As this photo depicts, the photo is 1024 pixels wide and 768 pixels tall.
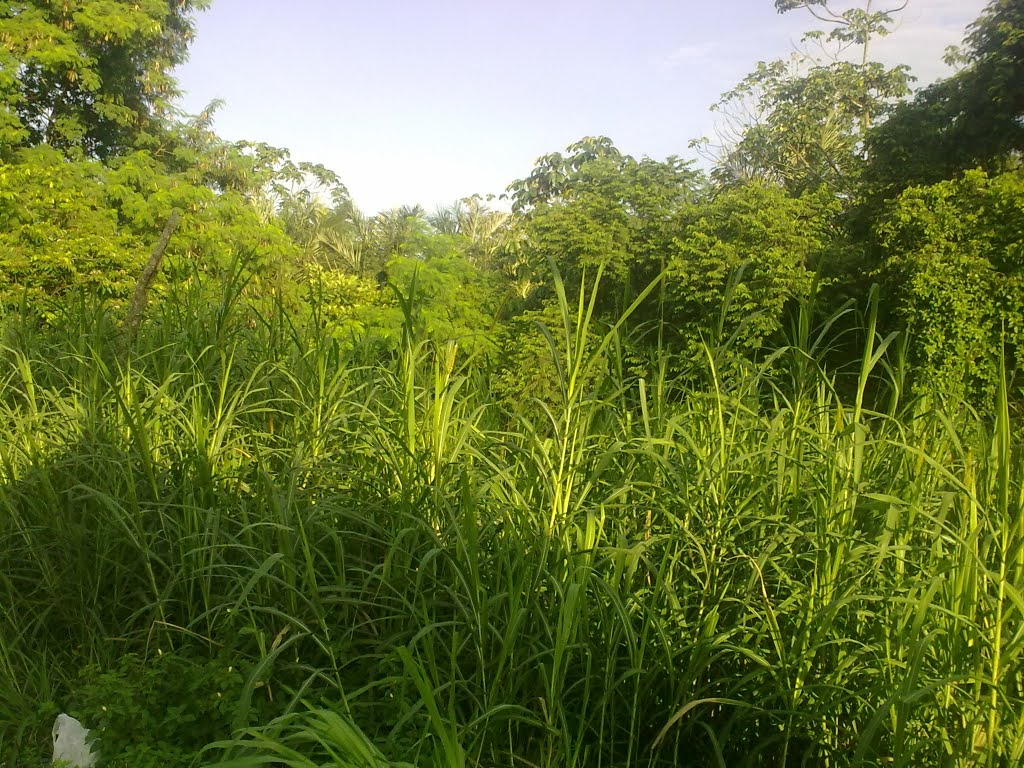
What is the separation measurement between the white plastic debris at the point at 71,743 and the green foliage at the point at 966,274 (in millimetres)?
11748

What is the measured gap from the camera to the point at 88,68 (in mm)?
16969

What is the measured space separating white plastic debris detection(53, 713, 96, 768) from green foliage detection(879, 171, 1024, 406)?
11.7 metres

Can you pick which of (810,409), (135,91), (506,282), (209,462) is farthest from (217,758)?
(135,91)

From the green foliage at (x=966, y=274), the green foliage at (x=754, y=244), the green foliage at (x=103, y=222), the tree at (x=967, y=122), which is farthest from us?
the green foliage at (x=754, y=244)

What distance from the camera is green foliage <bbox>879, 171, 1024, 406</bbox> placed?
11.9 metres

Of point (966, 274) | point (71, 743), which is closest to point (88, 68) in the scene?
point (966, 274)

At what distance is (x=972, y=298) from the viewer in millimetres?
12172

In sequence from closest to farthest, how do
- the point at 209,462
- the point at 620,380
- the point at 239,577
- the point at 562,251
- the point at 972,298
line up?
1. the point at 239,577
2. the point at 620,380
3. the point at 209,462
4. the point at 972,298
5. the point at 562,251

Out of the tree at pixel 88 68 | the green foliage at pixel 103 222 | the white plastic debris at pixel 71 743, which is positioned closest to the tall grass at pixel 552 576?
the white plastic debris at pixel 71 743

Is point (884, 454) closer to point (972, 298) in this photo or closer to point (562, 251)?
point (972, 298)

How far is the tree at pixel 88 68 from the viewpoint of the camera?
16.1 meters

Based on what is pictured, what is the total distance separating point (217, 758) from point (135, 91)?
21.3m

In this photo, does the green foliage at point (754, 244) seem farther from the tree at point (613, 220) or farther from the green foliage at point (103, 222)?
the green foliage at point (103, 222)

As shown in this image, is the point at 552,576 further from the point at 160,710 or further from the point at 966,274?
the point at 966,274
